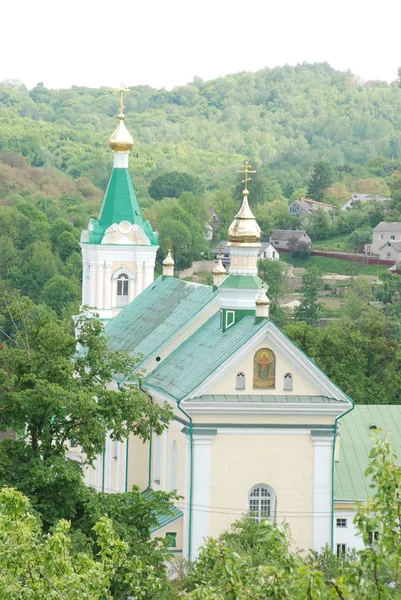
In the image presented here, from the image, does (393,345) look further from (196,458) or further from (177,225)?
(177,225)

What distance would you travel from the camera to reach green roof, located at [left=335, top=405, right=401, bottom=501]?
3231 cm

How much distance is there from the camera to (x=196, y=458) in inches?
1195

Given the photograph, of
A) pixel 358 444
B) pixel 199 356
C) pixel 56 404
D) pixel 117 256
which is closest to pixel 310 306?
pixel 117 256

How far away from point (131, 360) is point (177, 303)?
10563 millimetres

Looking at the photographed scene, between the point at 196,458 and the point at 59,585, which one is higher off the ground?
the point at 196,458

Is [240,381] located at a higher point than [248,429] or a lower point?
higher

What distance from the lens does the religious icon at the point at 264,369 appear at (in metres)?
30.1

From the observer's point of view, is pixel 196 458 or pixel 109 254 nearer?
pixel 196 458

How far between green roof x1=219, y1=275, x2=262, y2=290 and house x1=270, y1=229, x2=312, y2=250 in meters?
66.1

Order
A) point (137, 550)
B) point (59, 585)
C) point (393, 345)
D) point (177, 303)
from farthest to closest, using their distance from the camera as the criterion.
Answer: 1. point (393, 345)
2. point (177, 303)
3. point (137, 550)
4. point (59, 585)

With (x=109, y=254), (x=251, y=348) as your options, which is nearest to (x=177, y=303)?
(x=251, y=348)

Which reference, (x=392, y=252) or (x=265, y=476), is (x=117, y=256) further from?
(x=392, y=252)

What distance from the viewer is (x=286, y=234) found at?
332ft

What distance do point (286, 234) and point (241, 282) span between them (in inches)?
2741
